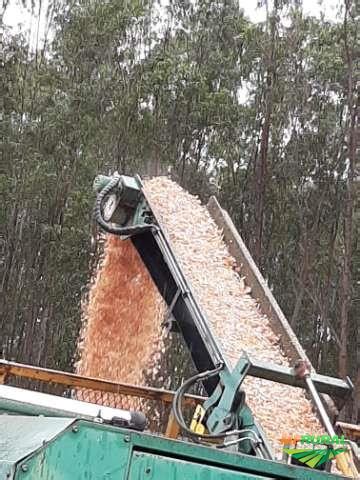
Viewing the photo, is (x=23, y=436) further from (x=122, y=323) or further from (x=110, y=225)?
(x=122, y=323)

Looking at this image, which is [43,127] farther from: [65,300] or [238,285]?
[238,285]

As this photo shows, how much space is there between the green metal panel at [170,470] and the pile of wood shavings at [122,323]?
115 inches

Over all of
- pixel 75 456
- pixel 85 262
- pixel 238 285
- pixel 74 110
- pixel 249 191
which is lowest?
pixel 75 456

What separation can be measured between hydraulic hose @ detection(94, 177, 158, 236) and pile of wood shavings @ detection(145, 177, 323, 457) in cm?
12

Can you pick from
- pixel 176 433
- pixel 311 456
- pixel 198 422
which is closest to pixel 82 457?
pixel 311 456

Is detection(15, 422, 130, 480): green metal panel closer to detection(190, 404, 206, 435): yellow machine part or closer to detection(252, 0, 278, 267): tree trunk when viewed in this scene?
detection(190, 404, 206, 435): yellow machine part

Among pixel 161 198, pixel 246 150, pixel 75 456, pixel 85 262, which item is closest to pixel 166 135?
pixel 246 150

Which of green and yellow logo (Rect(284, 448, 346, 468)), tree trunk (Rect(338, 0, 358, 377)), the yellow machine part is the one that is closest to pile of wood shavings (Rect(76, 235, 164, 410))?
the yellow machine part

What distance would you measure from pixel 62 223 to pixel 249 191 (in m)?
4.77

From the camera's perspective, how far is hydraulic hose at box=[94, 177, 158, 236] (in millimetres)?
5172

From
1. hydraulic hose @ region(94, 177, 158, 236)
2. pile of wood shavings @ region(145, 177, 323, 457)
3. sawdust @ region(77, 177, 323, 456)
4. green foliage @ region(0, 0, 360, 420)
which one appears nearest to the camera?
pile of wood shavings @ region(145, 177, 323, 457)

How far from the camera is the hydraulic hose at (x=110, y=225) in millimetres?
5172

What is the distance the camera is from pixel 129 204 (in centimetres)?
536

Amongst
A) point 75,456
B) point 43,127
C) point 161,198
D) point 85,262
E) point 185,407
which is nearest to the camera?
point 75,456
